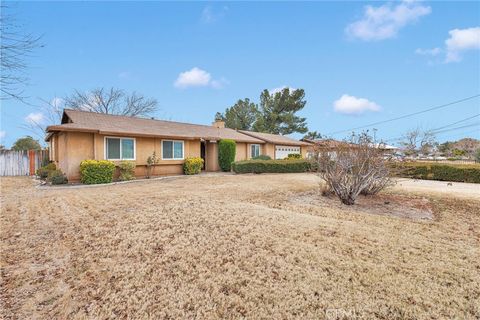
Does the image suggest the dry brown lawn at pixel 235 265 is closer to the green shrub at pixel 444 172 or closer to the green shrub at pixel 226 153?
the green shrub at pixel 444 172

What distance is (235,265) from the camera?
10.7ft

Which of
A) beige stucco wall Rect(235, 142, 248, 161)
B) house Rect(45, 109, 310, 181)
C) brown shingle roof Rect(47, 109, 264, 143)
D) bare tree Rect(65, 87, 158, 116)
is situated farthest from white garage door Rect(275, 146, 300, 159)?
bare tree Rect(65, 87, 158, 116)

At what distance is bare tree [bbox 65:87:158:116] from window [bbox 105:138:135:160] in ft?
60.9

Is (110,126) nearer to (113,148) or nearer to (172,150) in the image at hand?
(113,148)

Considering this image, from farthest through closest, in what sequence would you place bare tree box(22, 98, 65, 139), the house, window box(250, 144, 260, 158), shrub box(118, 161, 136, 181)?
bare tree box(22, 98, 65, 139)
window box(250, 144, 260, 158)
shrub box(118, 161, 136, 181)
the house

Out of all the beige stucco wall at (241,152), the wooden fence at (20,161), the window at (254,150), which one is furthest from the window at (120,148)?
the window at (254,150)

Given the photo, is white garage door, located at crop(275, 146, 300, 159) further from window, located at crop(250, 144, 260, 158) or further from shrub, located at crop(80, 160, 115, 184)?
shrub, located at crop(80, 160, 115, 184)

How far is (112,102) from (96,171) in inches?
829

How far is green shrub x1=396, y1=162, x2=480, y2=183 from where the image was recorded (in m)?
13.0

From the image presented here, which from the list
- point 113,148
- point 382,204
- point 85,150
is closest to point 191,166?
point 113,148

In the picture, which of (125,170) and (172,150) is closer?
(125,170)

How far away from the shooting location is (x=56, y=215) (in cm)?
572

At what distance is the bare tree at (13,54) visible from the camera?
4012mm

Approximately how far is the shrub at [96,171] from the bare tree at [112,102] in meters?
19.7
